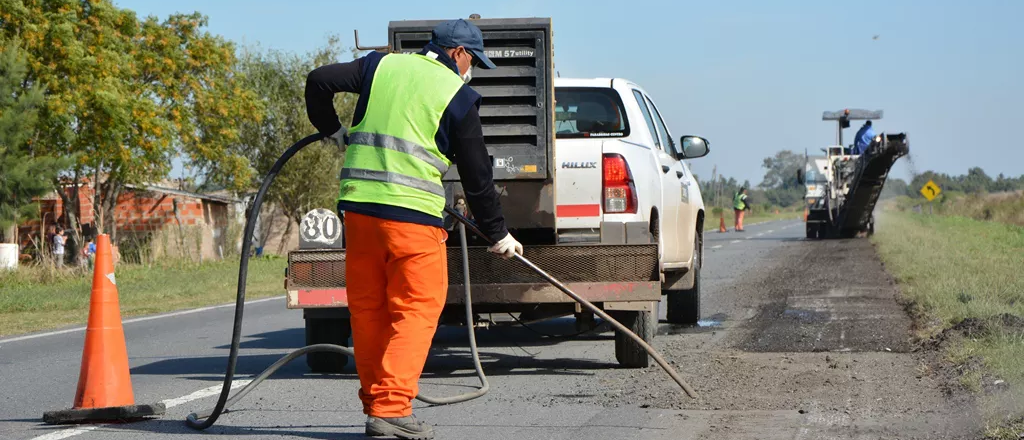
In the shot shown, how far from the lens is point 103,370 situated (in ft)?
20.4

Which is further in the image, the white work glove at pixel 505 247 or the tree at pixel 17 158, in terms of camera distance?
the tree at pixel 17 158

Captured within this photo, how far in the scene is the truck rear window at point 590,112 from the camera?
28.8 feet

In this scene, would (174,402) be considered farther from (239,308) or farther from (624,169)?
(624,169)

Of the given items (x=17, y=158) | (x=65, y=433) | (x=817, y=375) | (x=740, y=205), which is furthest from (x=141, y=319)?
(x=740, y=205)

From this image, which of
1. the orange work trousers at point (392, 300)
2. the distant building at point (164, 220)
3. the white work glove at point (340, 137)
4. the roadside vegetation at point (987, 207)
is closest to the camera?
the orange work trousers at point (392, 300)

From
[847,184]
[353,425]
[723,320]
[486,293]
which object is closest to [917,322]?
[723,320]

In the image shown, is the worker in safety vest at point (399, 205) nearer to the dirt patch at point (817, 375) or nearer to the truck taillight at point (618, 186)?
the dirt patch at point (817, 375)

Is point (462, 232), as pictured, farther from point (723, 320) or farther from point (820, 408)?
point (723, 320)

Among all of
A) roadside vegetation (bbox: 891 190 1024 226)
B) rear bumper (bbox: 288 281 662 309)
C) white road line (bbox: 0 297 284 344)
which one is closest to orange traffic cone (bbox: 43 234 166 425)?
rear bumper (bbox: 288 281 662 309)

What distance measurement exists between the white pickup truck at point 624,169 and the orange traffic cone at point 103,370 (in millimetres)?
3138

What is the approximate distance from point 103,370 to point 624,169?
12.2 ft

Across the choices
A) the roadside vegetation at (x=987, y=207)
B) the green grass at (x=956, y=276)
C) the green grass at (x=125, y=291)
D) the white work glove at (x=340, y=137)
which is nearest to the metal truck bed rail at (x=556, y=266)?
the white work glove at (x=340, y=137)

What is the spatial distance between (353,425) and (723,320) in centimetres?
664

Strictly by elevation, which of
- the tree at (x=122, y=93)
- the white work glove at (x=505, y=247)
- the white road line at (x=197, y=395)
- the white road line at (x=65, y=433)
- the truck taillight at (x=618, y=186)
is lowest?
the white road line at (x=197, y=395)
